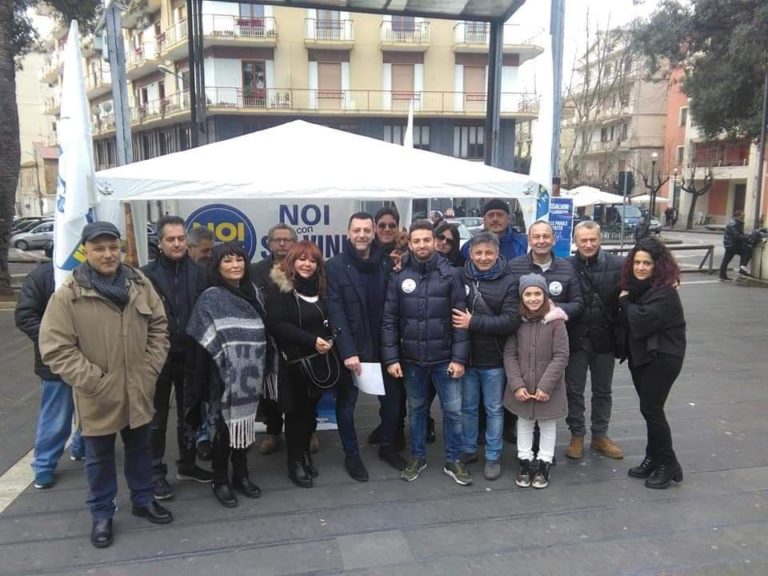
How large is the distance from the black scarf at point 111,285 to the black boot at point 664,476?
11.1 ft

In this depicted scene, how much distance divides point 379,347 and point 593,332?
1.49 meters

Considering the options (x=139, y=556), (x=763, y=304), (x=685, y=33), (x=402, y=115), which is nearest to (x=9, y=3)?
(x=139, y=556)

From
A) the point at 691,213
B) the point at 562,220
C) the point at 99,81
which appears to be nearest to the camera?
the point at 562,220

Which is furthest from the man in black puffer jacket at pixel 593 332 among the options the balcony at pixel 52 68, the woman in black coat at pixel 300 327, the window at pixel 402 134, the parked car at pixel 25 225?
the balcony at pixel 52 68

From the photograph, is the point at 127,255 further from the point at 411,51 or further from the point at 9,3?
the point at 411,51

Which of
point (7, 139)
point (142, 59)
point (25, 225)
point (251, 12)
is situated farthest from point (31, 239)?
point (7, 139)

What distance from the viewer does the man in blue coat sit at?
12.1ft

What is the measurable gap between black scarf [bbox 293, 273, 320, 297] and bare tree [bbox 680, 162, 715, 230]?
4122 centimetres

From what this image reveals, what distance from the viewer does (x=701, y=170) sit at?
4256 centimetres

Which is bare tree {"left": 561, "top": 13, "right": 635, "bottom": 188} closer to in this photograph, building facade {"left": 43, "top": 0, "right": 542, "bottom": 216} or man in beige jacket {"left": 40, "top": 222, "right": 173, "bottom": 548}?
building facade {"left": 43, "top": 0, "right": 542, "bottom": 216}

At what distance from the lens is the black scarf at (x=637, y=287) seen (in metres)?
3.63

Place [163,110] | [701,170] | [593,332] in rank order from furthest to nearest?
[701,170]
[163,110]
[593,332]

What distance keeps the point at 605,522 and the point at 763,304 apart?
9.42 metres

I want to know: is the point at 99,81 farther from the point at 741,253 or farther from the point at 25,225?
the point at 741,253
